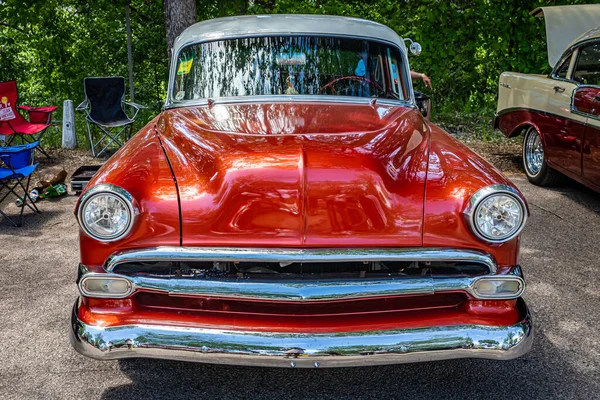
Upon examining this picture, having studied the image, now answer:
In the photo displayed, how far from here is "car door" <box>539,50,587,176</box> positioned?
18.9 feet

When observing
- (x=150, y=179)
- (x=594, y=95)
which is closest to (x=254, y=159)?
(x=150, y=179)

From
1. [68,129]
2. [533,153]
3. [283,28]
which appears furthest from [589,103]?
[68,129]

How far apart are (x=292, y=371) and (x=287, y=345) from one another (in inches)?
28.2

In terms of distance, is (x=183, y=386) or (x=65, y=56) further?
(x=65, y=56)

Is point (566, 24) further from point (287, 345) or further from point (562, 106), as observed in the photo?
point (287, 345)

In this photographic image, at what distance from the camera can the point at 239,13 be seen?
11.1 m

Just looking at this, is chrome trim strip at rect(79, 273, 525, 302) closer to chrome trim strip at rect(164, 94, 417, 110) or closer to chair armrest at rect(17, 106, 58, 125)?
chrome trim strip at rect(164, 94, 417, 110)

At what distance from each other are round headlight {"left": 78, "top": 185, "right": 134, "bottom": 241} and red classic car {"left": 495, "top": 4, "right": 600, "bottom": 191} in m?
4.40

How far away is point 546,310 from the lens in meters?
3.74

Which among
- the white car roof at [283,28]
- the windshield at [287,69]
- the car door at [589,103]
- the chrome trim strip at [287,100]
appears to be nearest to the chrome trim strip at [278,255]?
the chrome trim strip at [287,100]

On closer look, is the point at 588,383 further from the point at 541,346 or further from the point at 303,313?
the point at 303,313

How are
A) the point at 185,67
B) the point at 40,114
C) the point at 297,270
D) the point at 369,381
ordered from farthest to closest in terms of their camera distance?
the point at 40,114 < the point at 185,67 < the point at 369,381 < the point at 297,270

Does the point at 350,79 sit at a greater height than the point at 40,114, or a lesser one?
greater

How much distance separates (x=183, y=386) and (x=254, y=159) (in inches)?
44.2
